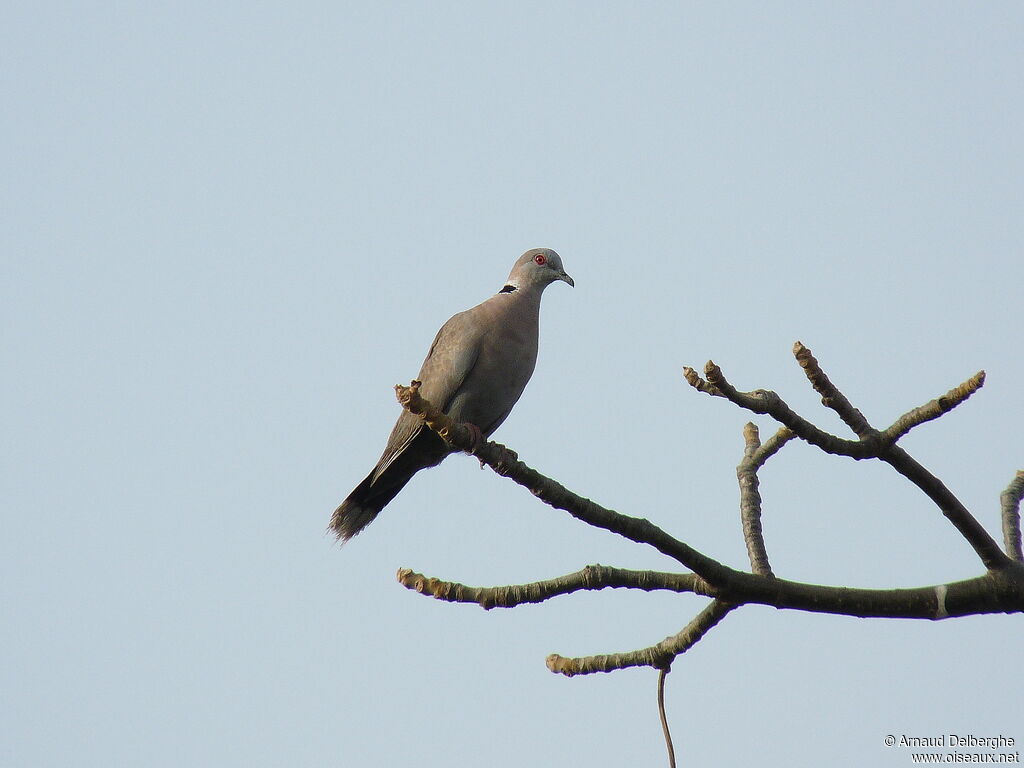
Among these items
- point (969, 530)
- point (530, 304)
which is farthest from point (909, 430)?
point (530, 304)

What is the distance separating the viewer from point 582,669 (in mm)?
2869

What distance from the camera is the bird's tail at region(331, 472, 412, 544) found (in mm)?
5891

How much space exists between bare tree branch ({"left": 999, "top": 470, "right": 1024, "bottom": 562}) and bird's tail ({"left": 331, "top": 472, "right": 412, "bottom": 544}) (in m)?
3.62

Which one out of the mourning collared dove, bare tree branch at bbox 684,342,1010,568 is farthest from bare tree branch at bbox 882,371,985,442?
the mourning collared dove

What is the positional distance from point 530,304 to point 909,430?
3996mm

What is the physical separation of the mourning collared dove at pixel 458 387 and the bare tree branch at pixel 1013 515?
10.5ft

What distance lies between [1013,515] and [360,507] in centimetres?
378

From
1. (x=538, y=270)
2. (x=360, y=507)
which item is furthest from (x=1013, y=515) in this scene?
(x=538, y=270)

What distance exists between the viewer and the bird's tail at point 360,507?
5891 mm

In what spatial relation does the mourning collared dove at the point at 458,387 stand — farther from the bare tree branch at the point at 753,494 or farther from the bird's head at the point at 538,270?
the bare tree branch at the point at 753,494

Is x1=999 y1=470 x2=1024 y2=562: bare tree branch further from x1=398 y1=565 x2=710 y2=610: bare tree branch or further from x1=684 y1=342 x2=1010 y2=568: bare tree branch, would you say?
x1=398 y1=565 x2=710 y2=610: bare tree branch

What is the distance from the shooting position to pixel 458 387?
5926 millimetres

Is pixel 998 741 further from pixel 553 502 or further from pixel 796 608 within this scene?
pixel 553 502

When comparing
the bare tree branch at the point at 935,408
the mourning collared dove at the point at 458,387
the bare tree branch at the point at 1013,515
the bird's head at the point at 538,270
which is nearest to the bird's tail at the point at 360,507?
the mourning collared dove at the point at 458,387
